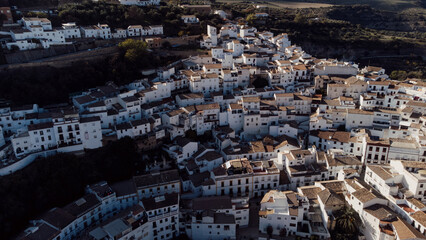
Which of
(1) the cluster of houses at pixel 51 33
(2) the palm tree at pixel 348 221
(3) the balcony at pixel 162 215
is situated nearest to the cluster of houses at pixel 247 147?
(3) the balcony at pixel 162 215

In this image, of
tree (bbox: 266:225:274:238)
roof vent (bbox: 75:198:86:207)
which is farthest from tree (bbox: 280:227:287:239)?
roof vent (bbox: 75:198:86:207)

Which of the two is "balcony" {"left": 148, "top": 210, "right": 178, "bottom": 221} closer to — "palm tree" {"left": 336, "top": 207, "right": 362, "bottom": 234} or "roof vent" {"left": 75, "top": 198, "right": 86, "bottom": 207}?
"roof vent" {"left": 75, "top": 198, "right": 86, "bottom": 207}

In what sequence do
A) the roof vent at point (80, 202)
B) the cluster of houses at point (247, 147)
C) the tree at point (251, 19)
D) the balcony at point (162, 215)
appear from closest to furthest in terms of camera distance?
the balcony at point (162, 215)
the cluster of houses at point (247, 147)
the roof vent at point (80, 202)
the tree at point (251, 19)

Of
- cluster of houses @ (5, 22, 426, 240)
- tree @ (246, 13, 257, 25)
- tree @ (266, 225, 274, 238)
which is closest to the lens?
cluster of houses @ (5, 22, 426, 240)

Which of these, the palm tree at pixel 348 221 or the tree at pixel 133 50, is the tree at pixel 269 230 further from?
the tree at pixel 133 50

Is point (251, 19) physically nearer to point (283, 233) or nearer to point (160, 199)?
point (160, 199)

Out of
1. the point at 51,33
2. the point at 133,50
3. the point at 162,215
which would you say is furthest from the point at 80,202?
the point at 51,33
